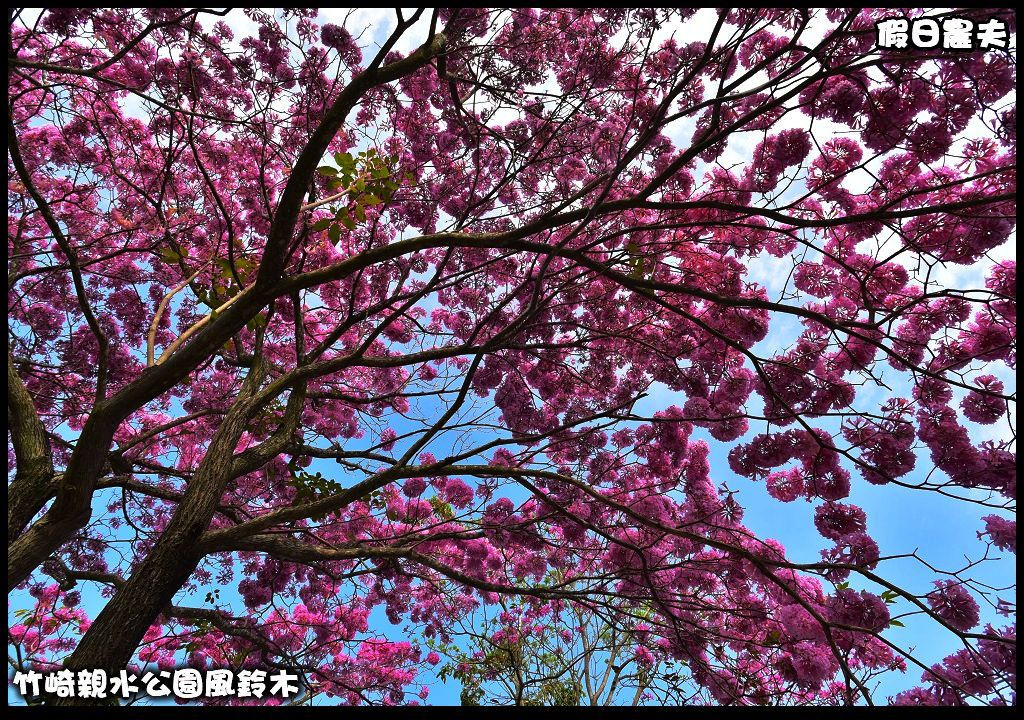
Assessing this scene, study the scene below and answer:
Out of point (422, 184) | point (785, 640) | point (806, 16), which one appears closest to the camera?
point (806, 16)

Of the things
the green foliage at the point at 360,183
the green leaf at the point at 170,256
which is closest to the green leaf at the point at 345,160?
the green foliage at the point at 360,183

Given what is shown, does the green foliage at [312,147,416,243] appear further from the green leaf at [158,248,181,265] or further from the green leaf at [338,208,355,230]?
the green leaf at [158,248,181,265]

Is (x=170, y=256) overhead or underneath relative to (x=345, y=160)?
overhead

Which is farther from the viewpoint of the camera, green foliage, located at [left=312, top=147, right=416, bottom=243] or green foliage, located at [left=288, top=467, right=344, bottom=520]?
green foliage, located at [left=288, top=467, right=344, bottom=520]

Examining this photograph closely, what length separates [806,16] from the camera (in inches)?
103

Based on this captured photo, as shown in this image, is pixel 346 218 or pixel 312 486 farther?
pixel 312 486

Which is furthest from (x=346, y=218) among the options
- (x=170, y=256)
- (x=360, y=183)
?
(x=170, y=256)

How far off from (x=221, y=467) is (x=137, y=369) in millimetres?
3116

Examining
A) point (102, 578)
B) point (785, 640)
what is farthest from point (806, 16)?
point (102, 578)

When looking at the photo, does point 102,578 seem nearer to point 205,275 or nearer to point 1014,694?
point 205,275

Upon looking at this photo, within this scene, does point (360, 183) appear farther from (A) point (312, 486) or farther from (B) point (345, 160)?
(A) point (312, 486)

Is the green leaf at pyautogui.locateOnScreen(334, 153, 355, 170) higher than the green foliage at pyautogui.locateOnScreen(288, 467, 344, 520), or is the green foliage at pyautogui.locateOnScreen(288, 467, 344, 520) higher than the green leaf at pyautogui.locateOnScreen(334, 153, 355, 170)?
the green leaf at pyautogui.locateOnScreen(334, 153, 355, 170)

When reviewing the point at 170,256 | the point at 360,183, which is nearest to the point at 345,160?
the point at 360,183

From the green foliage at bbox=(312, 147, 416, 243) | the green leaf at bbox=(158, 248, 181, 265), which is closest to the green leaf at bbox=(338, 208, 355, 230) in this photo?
the green foliage at bbox=(312, 147, 416, 243)
